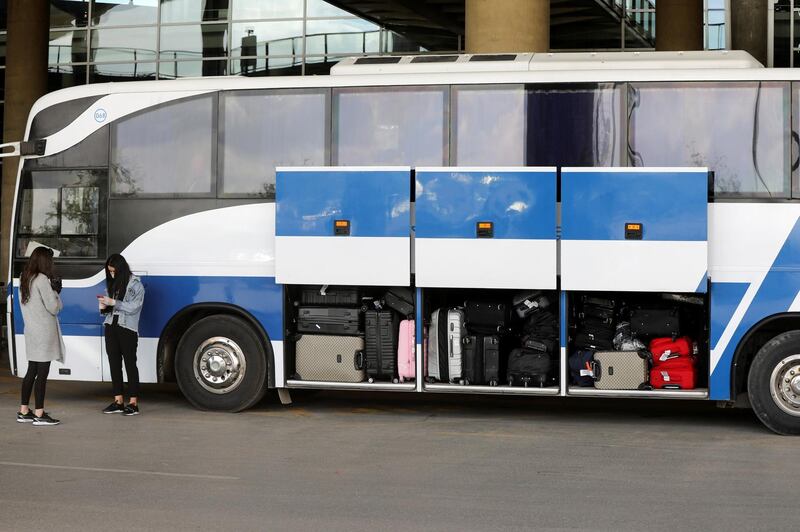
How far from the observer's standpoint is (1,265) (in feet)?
104

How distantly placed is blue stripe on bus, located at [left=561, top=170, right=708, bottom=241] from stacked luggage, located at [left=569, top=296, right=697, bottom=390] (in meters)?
0.86

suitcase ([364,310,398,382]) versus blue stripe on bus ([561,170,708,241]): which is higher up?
blue stripe on bus ([561,170,708,241])

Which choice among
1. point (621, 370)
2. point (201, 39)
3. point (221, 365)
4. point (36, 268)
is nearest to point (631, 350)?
point (621, 370)

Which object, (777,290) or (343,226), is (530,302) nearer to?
(343,226)

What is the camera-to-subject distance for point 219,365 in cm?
1212

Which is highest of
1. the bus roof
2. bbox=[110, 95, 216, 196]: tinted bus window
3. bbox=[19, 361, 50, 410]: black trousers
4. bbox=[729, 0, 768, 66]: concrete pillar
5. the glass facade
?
the glass facade

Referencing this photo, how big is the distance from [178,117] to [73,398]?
3742 millimetres

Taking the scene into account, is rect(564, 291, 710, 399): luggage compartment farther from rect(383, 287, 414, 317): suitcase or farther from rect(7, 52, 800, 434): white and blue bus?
rect(383, 287, 414, 317): suitcase

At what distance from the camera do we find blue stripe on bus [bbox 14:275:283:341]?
1197 centimetres

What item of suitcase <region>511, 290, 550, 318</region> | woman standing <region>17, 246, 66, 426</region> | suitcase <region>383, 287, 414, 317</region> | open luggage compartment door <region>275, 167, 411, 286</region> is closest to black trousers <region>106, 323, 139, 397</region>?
woman standing <region>17, 246, 66, 426</region>

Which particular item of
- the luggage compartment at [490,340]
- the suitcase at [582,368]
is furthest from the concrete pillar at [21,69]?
the suitcase at [582,368]

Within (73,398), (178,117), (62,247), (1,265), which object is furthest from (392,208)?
(1,265)

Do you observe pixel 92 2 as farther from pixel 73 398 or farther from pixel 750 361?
pixel 750 361

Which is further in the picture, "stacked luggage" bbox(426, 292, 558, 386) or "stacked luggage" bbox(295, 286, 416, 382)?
"stacked luggage" bbox(295, 286, 416, 382)
